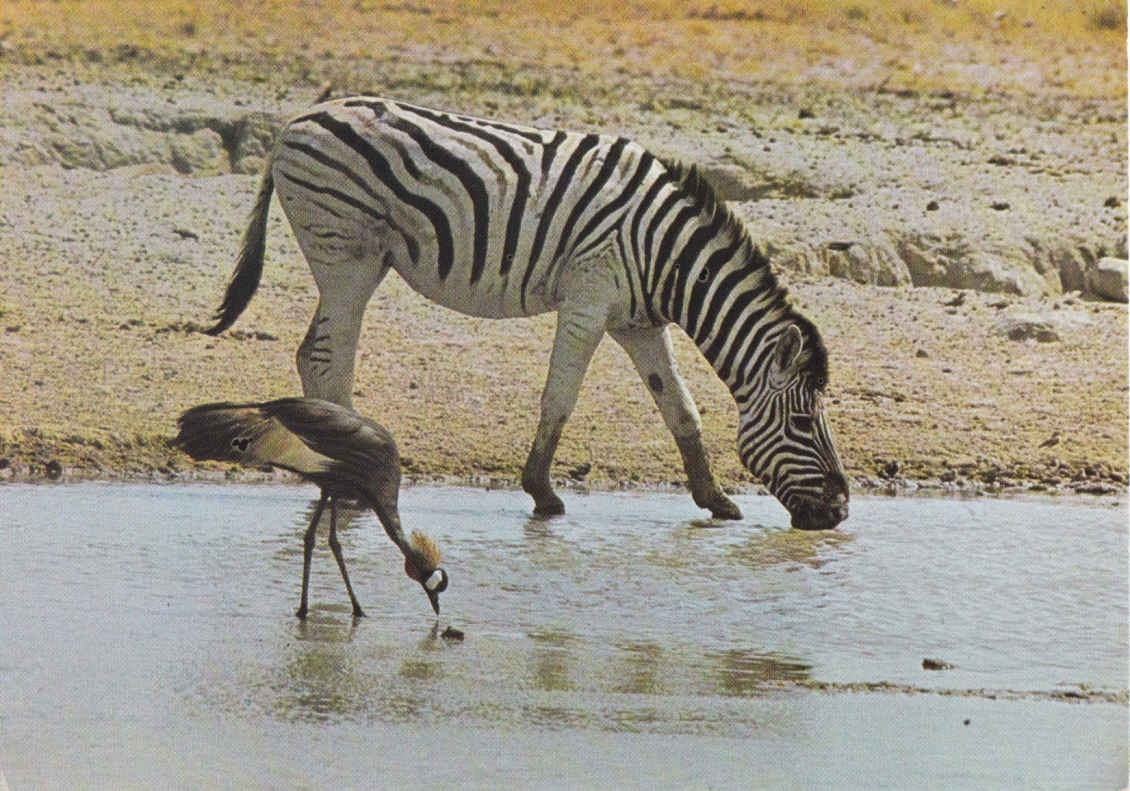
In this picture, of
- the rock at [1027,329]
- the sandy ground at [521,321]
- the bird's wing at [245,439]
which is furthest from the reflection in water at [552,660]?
the rock at [1027,329]

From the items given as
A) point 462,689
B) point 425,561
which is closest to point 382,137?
point 425,561

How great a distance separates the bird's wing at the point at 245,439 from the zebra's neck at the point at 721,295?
89.8 inches

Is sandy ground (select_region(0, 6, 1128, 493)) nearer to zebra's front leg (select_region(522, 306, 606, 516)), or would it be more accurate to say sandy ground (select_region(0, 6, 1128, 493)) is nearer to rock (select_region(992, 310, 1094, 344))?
rock (select_region(992, 310, 1094, 344))

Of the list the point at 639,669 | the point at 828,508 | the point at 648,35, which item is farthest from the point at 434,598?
the point at 648,35

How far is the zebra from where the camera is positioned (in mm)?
7824

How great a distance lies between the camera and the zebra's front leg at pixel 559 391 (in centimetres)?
780

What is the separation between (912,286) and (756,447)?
4.11 metres

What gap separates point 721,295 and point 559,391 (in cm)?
72

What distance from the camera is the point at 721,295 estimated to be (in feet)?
25.9

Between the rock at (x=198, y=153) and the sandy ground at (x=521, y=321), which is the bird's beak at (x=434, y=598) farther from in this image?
the rock at (x=198, y=153)

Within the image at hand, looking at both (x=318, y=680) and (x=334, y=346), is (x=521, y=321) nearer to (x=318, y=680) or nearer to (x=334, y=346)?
(x=334, y=346)

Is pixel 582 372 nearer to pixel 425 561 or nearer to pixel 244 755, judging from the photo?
pixel 425 561

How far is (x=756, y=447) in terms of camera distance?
788cm

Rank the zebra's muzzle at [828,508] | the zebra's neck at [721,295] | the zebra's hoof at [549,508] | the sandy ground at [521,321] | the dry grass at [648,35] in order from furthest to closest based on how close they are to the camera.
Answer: the dry grass at [648,35]
the sandy ground at [521,321]
the zebra's neck at [721,295]
the zebra's hoof at [549,508]
the zebra's muzzle at [828,508]
